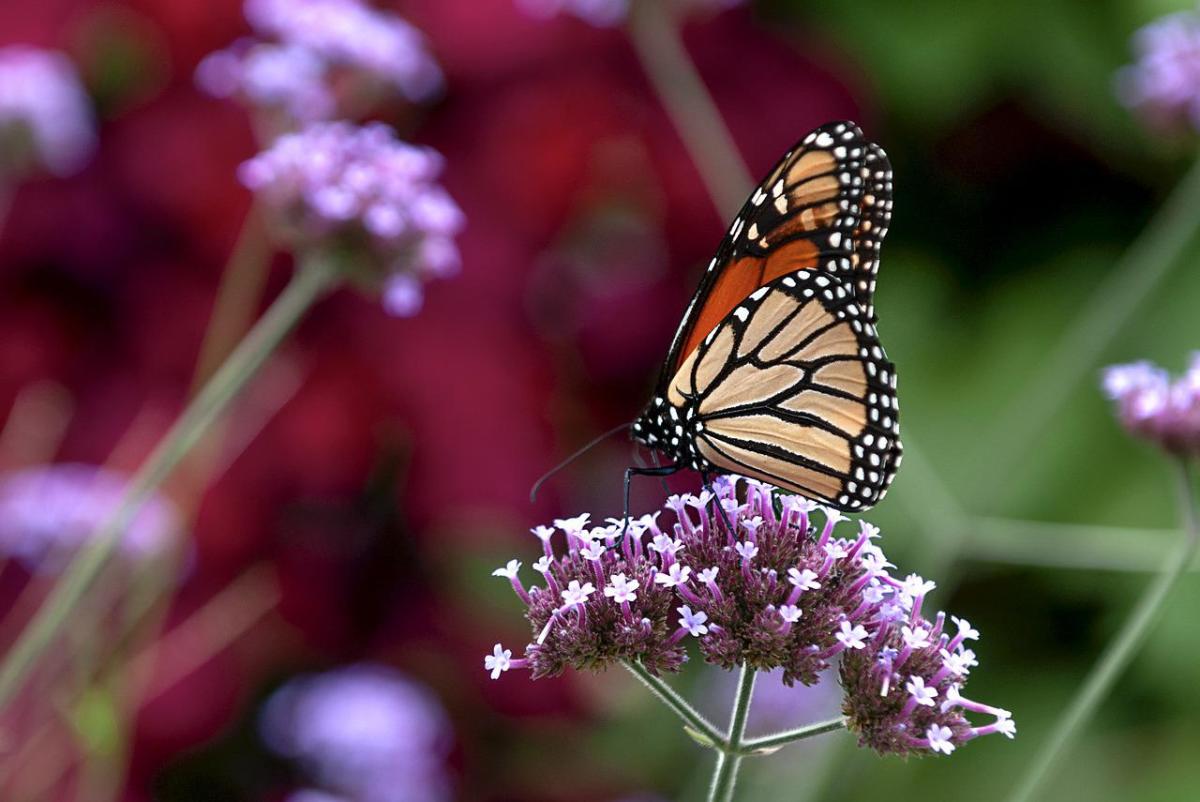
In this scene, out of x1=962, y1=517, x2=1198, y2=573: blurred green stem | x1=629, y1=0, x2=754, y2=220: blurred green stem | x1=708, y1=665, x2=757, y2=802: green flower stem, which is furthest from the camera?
x1=629, y1=0, x2=754, y2=220: blurred green stem

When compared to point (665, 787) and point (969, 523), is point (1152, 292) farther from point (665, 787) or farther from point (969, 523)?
point (665, 787)

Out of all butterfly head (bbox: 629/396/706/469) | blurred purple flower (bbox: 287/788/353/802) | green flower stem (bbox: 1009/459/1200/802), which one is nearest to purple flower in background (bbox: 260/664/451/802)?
blurred purple flower (bbox: 287/788/353/802)

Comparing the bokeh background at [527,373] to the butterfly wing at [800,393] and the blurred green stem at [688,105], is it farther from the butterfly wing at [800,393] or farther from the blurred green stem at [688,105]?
the butterfly wing at [800,393]

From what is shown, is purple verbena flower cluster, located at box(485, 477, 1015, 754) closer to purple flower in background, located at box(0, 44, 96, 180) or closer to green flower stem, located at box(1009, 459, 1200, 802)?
green flower stem, located at box(1009, 459, 1200, 802)

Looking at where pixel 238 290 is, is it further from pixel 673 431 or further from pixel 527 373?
pixel 673 431

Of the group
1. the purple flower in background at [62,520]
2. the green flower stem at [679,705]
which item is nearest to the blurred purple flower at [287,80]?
the purple flower in background at [62,520]
